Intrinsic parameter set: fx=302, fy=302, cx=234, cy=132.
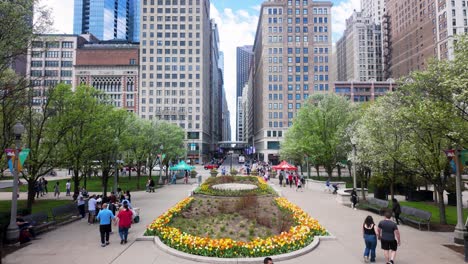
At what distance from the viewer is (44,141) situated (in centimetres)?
2095

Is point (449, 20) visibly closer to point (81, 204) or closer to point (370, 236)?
point (370, 236)

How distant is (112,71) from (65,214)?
107 m

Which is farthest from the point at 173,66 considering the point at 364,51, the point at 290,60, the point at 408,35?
the point at 364,51

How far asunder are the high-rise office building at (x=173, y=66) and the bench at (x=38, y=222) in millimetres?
→ 91731

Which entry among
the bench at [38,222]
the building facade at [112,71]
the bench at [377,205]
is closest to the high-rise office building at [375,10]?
the building facade at [112,71]

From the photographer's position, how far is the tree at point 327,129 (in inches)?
1478

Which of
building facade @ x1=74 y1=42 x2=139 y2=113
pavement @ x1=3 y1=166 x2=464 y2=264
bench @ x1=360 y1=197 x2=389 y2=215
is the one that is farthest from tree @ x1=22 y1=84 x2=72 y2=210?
building facade @ x1=74 y1=42 x2=139 y2=113

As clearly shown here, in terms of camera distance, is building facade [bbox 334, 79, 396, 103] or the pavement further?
building facade [bbox 334, 79, 396, 103]

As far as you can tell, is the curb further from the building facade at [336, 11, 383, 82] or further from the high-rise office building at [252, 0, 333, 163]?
the building facade at [336, 11, 383, 82]

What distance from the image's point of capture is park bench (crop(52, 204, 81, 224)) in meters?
16.6

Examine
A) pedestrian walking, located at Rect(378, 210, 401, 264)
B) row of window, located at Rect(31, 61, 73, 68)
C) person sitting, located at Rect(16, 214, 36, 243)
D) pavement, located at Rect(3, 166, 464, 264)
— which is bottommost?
pavement, located at Rect(3, 166, 464, 264)

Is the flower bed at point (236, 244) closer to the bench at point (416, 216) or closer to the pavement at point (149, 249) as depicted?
the pavement at point (149, 249)

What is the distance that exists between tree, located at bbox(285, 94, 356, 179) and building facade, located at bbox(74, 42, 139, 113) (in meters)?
85.7

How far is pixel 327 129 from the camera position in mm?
39625
